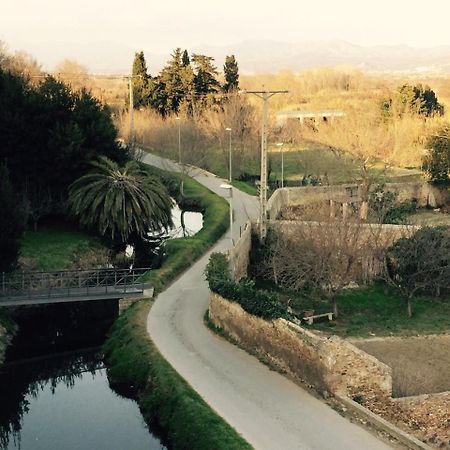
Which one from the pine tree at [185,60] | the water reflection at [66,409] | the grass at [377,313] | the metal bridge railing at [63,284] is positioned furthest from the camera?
the pine tree at [185,60]

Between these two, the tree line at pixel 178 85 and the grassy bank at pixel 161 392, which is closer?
the grassy bank at pixel 161 392

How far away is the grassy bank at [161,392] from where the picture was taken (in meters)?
18.5

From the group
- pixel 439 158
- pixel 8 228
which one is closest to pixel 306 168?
pixel 439 158

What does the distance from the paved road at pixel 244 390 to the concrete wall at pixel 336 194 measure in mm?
13300

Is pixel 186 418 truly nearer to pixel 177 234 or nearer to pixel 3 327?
pixel 3 327

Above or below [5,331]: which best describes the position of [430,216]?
above

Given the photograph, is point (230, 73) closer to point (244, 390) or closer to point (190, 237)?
point (190, 237)

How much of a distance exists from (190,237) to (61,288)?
11.2m

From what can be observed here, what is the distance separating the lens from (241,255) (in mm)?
32062

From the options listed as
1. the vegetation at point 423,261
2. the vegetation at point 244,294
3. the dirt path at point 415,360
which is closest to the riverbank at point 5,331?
the vegetation at point 244,294

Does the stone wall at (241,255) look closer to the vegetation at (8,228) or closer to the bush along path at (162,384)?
the bush along path at (162,384)

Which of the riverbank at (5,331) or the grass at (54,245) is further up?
the grass at (54,245)

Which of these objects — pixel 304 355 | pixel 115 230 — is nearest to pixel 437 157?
pixel 115 230

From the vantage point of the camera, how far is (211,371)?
2234 cm
